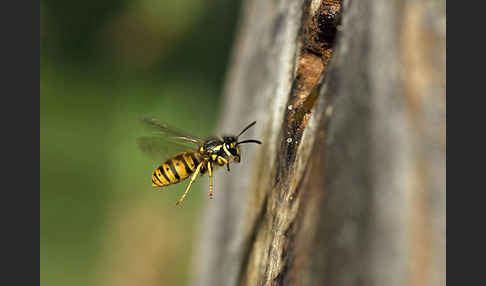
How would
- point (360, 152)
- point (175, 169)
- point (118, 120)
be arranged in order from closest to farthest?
point (360, 152), point (175, 169), point (118, 120)

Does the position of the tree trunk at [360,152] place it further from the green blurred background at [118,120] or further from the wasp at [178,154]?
the green blurred background at [118,120]

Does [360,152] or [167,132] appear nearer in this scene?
[360,152]

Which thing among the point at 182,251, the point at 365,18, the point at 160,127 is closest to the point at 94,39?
the point at 160,127

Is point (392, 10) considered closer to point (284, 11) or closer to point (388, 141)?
point (388, 141)

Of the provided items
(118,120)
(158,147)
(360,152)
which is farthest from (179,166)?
(360,152)

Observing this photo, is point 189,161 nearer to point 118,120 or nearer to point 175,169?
point 175,169

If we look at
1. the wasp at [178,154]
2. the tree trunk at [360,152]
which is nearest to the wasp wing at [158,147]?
the wasp at [178,154]
